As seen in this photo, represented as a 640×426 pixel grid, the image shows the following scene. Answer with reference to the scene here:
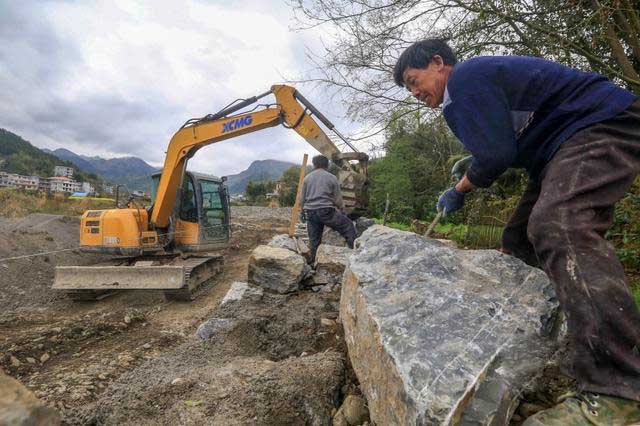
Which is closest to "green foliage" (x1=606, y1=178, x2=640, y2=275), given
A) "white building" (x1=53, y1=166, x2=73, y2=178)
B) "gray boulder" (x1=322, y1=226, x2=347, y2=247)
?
"gray boulder" (x1=322, y1=226, x2=347, y2=247)

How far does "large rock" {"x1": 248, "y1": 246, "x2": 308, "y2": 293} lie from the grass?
52.3 ft

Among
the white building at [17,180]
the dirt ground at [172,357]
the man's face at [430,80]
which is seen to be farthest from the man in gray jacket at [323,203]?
the white building at [17,180]

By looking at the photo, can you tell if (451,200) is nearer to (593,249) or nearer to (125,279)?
(593,249)

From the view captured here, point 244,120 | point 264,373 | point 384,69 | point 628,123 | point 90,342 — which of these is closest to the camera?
point 628,123

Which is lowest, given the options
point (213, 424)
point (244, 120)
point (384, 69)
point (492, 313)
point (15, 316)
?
point (15, 316)

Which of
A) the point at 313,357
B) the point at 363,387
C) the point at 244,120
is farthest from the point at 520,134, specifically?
the point at 244,120

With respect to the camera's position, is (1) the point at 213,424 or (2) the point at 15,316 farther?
(2) the point at 15,316

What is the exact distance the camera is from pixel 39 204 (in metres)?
17.8

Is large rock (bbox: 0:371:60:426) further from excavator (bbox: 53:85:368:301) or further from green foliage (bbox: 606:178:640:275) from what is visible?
excavator (bbox: 53:85:368:301)

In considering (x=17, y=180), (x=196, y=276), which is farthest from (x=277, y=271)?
(x=17, y=180)

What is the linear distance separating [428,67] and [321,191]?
3608mm

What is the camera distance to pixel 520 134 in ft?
5.59

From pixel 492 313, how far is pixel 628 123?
0.98 m

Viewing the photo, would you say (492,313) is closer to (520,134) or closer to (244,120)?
(520,134)
